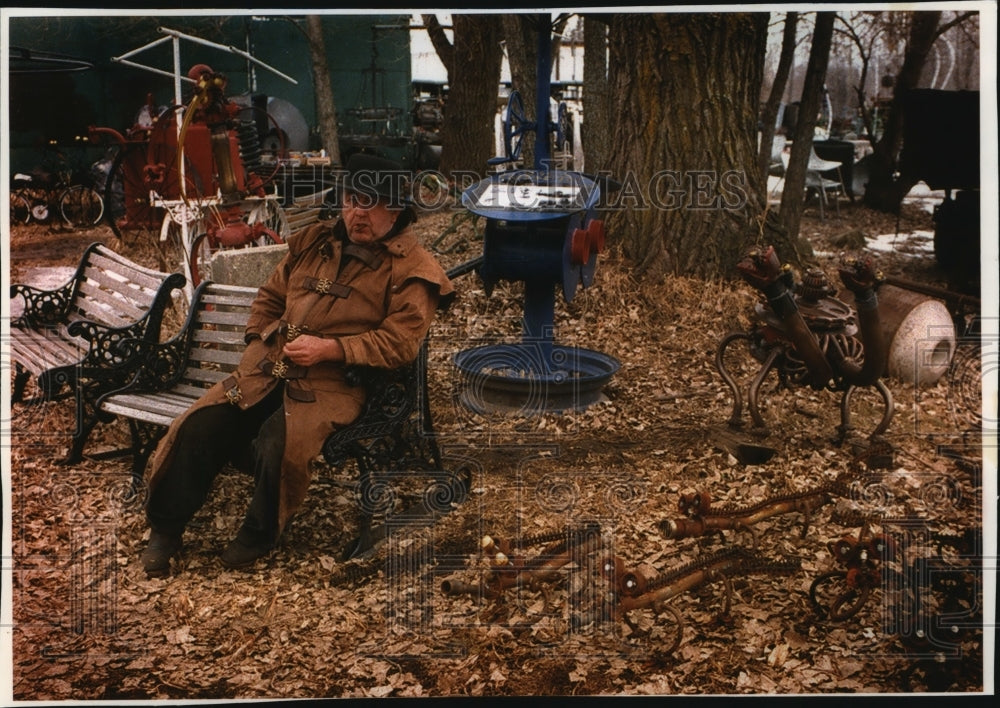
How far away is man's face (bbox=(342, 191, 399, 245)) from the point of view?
4113 millimetres

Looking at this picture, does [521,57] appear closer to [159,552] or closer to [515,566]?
[515,566]

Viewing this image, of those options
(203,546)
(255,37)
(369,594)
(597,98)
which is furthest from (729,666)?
(255,37)

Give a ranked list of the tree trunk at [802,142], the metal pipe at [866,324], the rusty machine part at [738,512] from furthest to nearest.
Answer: the tree trunk at [802,142], the metal pipe at [866,324], the rusty machine part at [738,512]

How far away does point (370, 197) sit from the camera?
13.5ft

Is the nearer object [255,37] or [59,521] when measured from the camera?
[59,521]

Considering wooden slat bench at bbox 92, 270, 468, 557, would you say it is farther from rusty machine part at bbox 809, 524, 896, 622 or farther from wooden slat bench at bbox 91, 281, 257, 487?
rusty machine part at bbox 809, 524, 896, 622

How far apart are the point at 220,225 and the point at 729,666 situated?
15.1 ft

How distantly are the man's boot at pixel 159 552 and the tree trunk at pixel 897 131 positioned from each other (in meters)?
3.92

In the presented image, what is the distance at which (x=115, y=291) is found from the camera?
209 inches

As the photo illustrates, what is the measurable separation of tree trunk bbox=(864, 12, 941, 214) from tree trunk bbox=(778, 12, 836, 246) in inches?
24.0

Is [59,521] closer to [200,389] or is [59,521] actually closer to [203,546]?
[203,546]

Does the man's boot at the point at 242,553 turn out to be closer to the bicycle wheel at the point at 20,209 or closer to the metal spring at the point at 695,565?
the metal spring at the point at 695,565

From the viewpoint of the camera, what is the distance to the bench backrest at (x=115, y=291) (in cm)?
502

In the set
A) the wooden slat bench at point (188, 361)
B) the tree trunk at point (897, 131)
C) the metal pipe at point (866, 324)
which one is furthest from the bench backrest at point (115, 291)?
the tree trunk at point (897, 131)
